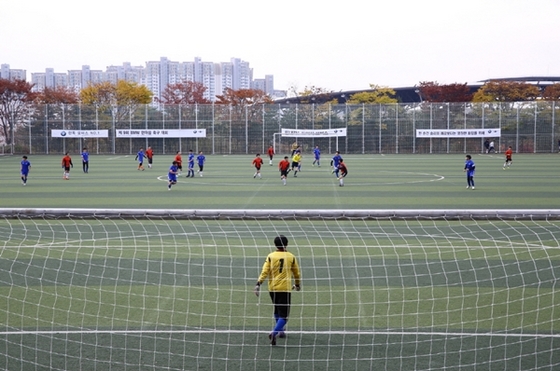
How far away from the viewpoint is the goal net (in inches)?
305

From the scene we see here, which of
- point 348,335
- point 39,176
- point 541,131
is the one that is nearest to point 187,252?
point 348,335

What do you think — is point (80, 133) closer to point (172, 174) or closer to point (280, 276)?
point (172, 174)

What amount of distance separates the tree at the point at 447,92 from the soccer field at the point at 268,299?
7311 cm

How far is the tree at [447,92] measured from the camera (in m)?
87.1

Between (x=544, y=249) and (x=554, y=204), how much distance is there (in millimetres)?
9933

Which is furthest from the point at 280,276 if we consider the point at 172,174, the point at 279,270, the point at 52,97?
the point at 52,97

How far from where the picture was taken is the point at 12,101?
257 ft

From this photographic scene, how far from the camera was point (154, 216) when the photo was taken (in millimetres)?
6832

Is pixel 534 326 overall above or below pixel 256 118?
below

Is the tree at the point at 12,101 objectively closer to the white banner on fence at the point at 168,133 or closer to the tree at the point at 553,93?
the white banner on fence at the point at 168,133

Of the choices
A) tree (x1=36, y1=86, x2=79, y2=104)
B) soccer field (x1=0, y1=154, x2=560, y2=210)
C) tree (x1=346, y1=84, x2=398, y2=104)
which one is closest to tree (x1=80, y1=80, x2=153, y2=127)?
tree (x1=36, y1=86, x2=79, y2=104)

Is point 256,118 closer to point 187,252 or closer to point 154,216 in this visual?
point 187,252

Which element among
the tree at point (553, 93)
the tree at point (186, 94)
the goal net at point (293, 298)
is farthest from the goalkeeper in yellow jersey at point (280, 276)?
the tree at point (186, 94)

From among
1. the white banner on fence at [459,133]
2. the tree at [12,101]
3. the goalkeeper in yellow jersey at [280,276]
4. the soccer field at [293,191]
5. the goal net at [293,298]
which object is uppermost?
the tree at [12,101]
